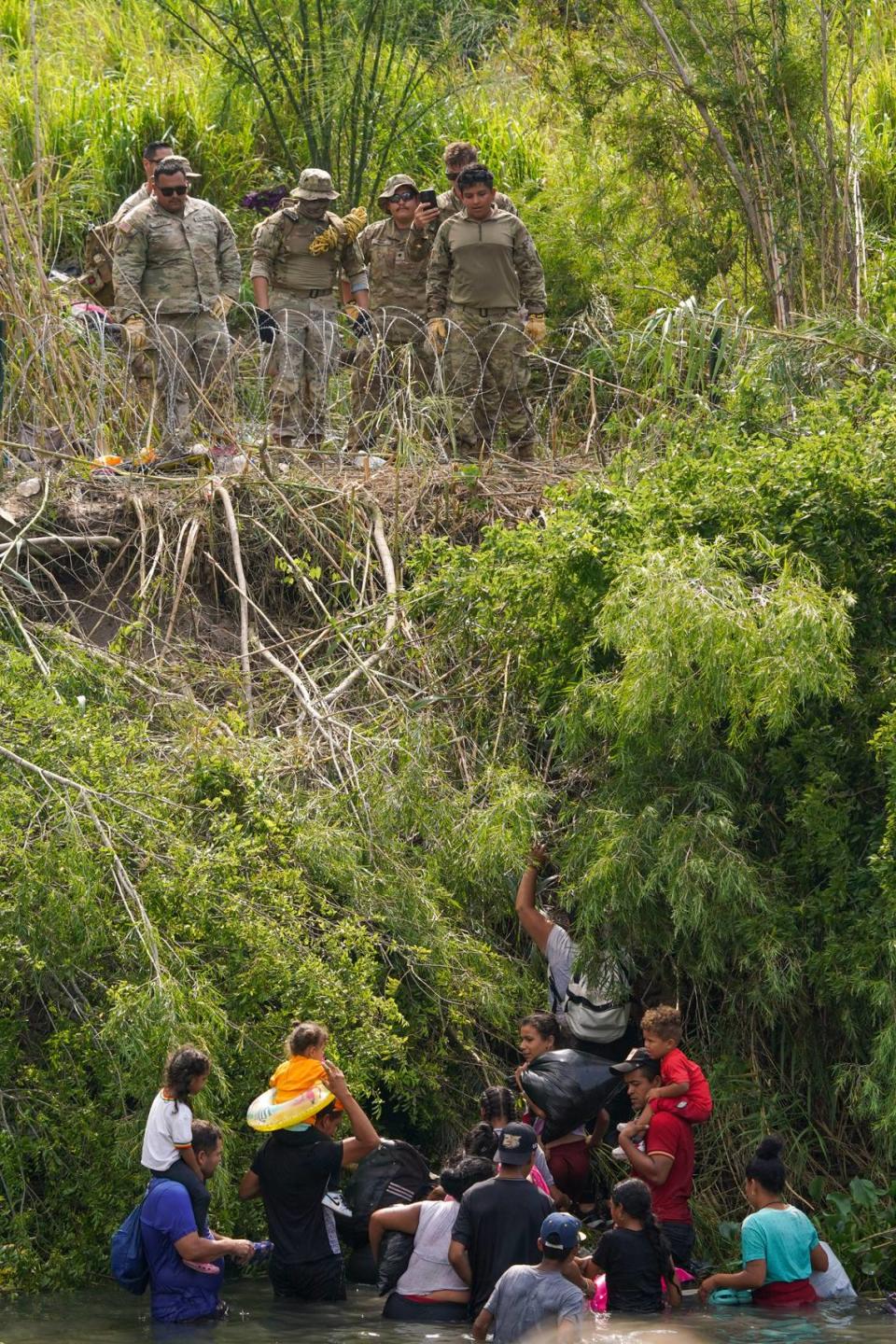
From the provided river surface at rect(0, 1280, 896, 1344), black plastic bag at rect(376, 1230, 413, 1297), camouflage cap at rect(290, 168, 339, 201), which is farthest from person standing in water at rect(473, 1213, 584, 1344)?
camouflage cap at rect(290, 168, 339, 201)

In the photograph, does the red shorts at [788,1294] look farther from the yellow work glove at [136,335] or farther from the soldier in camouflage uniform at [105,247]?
the soldier in camouflage uniform at [105,247]

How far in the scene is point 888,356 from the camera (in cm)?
1054

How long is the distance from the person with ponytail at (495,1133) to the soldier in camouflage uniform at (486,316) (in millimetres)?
5445

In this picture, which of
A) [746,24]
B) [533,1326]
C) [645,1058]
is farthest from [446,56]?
[533,1326]

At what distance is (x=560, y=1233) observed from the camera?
6.65 m

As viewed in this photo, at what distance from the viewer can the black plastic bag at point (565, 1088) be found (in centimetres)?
813

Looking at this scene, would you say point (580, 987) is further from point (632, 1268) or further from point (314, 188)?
point (314, 188)

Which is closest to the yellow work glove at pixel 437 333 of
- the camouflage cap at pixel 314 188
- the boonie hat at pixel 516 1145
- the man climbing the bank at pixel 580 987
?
the camouflage cap at pixel 314 188

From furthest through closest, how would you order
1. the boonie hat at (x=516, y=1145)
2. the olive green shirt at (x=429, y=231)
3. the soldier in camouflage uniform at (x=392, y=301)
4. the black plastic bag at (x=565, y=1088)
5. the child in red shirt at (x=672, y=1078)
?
the olive green shirt at (x=429, y=231), the soldier in camouflage uniform at (x=392, y=301), the black plastic bag at (x=565, y=1088), the child in red shirt at (x=672, y=1078), the boonie hat at (x=516, y=1145)

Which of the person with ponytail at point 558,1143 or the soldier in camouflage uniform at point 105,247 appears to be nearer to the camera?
the person with ponytail at point 558,1143

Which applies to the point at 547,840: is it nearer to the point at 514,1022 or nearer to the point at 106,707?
the point at 514,1022

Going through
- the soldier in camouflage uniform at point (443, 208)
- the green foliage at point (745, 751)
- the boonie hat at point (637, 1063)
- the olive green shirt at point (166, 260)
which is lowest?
the boonie hat at point (637, 1063)

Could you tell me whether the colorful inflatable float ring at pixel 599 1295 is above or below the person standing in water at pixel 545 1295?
below

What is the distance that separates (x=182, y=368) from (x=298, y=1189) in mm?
5723
